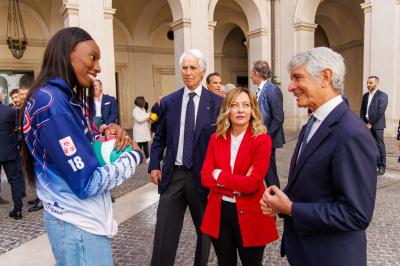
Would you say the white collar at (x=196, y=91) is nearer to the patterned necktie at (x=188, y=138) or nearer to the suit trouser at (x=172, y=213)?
the patterned necktie at (x=188, y=138)

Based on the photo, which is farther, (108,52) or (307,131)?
(108,52)

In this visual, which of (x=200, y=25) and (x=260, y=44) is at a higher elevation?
(x=200, y=25)

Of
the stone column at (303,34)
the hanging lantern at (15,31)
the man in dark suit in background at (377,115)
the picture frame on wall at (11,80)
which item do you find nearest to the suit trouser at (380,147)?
the man in dark suit in background at (377,115)

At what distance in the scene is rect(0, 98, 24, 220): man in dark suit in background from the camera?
15.8 ft

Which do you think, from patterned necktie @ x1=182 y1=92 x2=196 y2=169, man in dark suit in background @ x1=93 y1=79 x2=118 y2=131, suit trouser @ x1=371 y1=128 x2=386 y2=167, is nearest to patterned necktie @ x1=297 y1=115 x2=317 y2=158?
patterned necktie @ x1=182 y1=92 x2=196 y2=169

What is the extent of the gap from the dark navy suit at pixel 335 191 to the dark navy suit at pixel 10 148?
4.44 metres

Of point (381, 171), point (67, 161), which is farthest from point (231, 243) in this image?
point (381, 171)

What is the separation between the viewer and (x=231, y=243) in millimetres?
2293

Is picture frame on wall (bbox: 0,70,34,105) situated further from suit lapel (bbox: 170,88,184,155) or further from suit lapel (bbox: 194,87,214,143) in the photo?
suit lapel (bbox: 194,87,214,143)

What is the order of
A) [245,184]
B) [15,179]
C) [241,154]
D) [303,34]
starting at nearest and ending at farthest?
[245,184] < [241,154] < [15,179] < [303,34]

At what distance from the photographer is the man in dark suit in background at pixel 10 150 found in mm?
4808

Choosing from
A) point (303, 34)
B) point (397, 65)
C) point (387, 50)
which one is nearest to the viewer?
point (397, 65)

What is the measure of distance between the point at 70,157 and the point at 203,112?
1488 mm

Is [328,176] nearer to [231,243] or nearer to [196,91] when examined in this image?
[231,243]
